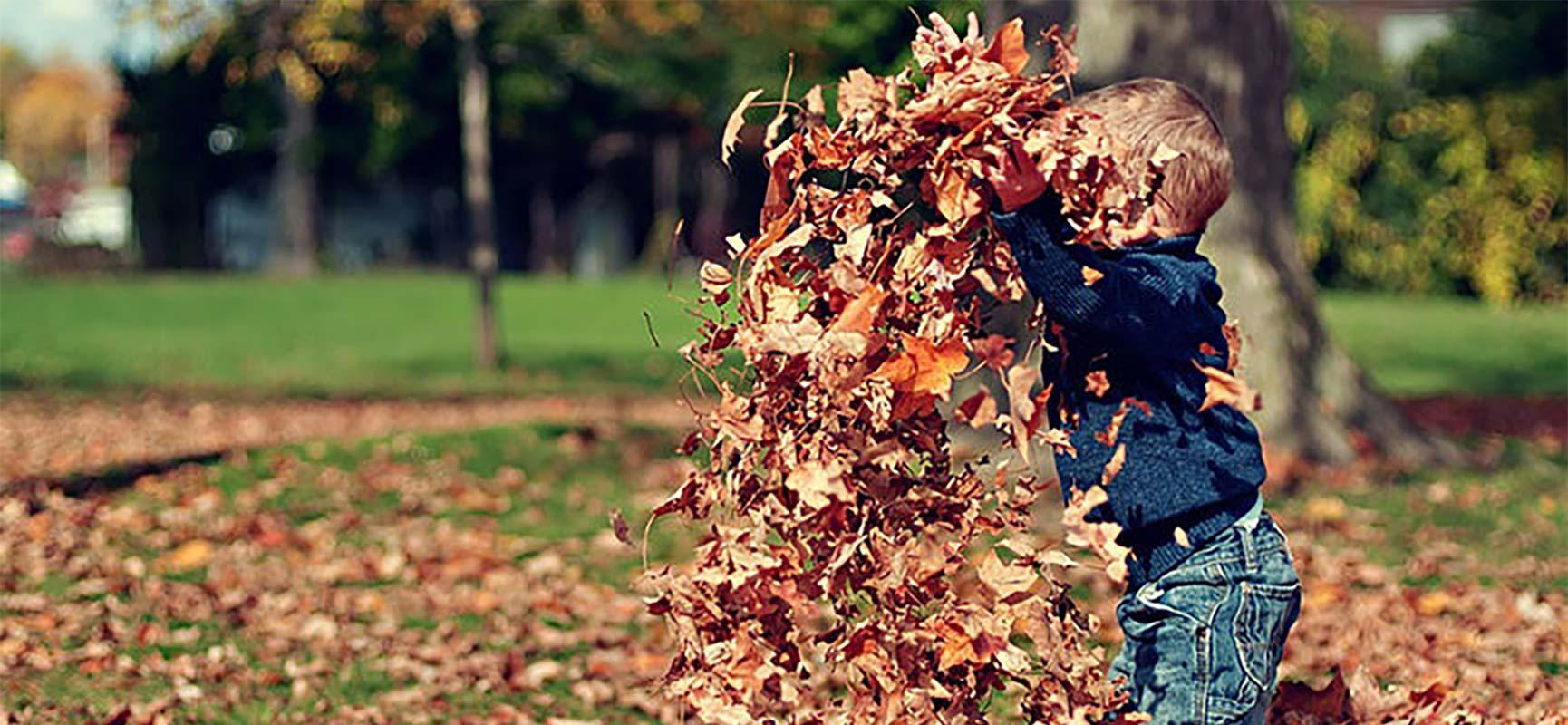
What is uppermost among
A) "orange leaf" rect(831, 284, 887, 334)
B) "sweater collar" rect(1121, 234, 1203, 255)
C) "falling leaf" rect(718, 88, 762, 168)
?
"falling leaf" rect(718, 88, 762, 168)

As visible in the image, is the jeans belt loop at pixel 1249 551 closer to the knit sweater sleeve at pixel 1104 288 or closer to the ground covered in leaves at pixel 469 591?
the knit sweater sleeve at pixel 1104 288

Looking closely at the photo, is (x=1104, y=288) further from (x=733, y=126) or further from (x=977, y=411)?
(x=733, y=126)

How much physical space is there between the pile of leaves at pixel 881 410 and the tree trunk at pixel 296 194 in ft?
115

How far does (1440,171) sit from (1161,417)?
84.2 ft

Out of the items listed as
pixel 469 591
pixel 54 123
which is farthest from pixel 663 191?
pixel 54 123

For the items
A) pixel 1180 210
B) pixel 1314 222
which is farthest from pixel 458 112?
pixel 1180 210

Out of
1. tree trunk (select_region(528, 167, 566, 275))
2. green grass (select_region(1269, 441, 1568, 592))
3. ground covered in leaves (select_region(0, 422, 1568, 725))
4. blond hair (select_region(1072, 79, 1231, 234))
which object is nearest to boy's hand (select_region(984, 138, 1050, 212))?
blond hair (select_region(1072, 79, 1231, 234))

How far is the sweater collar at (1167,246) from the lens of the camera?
3471 mm

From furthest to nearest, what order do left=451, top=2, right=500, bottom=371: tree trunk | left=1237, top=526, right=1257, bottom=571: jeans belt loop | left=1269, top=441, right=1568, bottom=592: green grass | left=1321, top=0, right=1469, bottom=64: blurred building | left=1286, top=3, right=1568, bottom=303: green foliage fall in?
1. left=1321, top=0, right=1469, bottom=64: blurred building
2. left=1286, top=3, right=1568, bottom=303: green foliage
3. left=451, top=2, right=500, bottom=371: tree trunk
4. left=1269, top=441, right=1568, bottom=592: green grass
5. left=1237, top=526, right=1257, bottom=571: jeans belt loop

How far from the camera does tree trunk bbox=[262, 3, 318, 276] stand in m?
37.7

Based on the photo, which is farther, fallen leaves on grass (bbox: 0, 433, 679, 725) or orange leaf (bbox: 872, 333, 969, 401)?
fallen leaves on grass (bbox: 0, 433, 679, 725)

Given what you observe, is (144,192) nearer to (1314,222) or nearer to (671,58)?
(671,58)

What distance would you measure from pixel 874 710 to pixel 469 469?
24.6ft

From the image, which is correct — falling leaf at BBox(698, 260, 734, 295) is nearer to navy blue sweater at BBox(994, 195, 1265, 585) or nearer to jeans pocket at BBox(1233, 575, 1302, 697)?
navy blue sweater at BBox(994, 195, 1265, 585)
